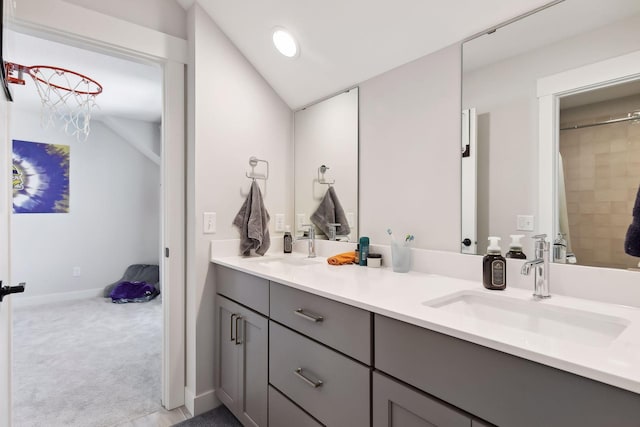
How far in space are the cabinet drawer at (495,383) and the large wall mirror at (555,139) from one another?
0.61 m

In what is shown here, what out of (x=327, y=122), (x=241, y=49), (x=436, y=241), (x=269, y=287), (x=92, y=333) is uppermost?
(x=241, y=49)

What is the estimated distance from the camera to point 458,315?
903mm

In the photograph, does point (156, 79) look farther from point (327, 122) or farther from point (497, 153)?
point (497, 153)

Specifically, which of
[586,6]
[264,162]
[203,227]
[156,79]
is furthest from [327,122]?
[156,79]

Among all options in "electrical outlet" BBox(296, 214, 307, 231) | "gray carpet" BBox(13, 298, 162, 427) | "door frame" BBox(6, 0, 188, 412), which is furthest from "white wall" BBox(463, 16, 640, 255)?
"gray carpet" BBox(13, 298, 162, 427)

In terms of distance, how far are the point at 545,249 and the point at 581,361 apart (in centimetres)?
55

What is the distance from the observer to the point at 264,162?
86.2 inches

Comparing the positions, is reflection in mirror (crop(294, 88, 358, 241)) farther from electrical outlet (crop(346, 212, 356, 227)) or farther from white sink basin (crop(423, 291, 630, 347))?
white sink basin (crop(423, 291, 630, 347))

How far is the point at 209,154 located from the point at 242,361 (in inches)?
44.0

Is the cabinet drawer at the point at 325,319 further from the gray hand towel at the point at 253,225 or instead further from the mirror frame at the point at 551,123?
the mirror frame at the point at 551,123

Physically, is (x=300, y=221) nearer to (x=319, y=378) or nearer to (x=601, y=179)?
(x=319, y=378)

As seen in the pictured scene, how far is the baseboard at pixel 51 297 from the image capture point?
4059 millimetres

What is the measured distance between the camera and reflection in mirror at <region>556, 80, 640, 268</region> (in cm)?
101

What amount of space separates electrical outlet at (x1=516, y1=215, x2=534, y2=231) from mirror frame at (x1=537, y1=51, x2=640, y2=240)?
0.10ft
